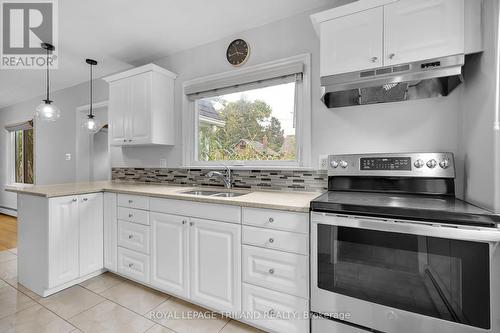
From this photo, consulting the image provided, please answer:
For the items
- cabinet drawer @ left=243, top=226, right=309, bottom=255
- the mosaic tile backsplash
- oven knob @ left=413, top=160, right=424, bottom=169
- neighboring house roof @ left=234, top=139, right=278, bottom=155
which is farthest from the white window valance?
cabinet drawer @ left=243, top=226, right=309, bottom=255

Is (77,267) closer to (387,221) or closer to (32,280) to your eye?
(32,280)

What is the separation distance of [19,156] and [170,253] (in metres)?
5.56

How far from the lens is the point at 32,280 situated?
85.5 inches

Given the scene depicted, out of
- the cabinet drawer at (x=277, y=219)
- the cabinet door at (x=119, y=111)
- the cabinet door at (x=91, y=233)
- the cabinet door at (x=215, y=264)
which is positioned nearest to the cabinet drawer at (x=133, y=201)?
the cabinet door at (x=91, y=233)

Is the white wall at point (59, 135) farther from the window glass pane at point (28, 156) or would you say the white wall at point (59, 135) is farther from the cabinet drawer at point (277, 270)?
the cabinet drawer at point (277, 270)

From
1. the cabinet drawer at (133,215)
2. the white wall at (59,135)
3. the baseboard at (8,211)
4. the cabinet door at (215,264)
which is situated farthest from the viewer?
the baseboard at (8,211)

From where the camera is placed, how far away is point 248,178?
2.34m

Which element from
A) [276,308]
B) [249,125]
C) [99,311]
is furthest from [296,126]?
[99,311]

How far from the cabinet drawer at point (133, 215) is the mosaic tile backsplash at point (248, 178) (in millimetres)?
658

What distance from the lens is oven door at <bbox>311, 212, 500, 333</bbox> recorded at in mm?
1033

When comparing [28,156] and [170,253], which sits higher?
[28,156]

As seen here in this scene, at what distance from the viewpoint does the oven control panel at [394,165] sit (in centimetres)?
148

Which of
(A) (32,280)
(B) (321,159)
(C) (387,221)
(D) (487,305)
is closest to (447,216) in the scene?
(C) (387,221)

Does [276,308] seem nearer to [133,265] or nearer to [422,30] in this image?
[133,265]
